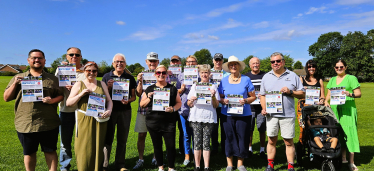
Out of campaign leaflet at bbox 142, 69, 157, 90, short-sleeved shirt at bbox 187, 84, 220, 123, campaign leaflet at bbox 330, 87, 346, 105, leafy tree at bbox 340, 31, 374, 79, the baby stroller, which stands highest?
leafy tree at bbox 340, 31, 374, 79

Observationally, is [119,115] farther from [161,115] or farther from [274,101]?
[274,101]

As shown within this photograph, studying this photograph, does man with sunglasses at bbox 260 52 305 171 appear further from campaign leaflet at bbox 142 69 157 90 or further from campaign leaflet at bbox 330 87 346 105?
campaign leaflet at bbox 142 69 157 90

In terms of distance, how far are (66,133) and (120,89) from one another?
159cm

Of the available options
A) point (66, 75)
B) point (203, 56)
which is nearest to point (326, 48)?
point (203, 56)

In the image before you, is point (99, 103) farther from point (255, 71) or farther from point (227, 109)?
point (255, 71)

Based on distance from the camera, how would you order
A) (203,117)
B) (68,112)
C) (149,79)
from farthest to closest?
1. (149,79)
2. (68,112)
3. (203,117)

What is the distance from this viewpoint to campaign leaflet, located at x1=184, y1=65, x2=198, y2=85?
18.4ft

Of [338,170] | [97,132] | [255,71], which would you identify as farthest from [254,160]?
[97,132]

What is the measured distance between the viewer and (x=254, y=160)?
6480 mm

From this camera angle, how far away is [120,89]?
16.6 feet

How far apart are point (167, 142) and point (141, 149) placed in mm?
1216

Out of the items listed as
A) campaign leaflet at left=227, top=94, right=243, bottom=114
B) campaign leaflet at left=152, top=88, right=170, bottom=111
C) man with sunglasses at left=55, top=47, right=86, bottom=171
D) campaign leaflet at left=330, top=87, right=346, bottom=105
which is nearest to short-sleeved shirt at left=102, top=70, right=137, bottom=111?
man with sunglasses at left=55, top=47, right=86, bottom=171

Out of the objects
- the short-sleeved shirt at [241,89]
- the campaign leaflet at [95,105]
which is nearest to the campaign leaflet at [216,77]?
the short-sleeved shirt at [241,89]

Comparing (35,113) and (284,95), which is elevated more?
(284,95)
